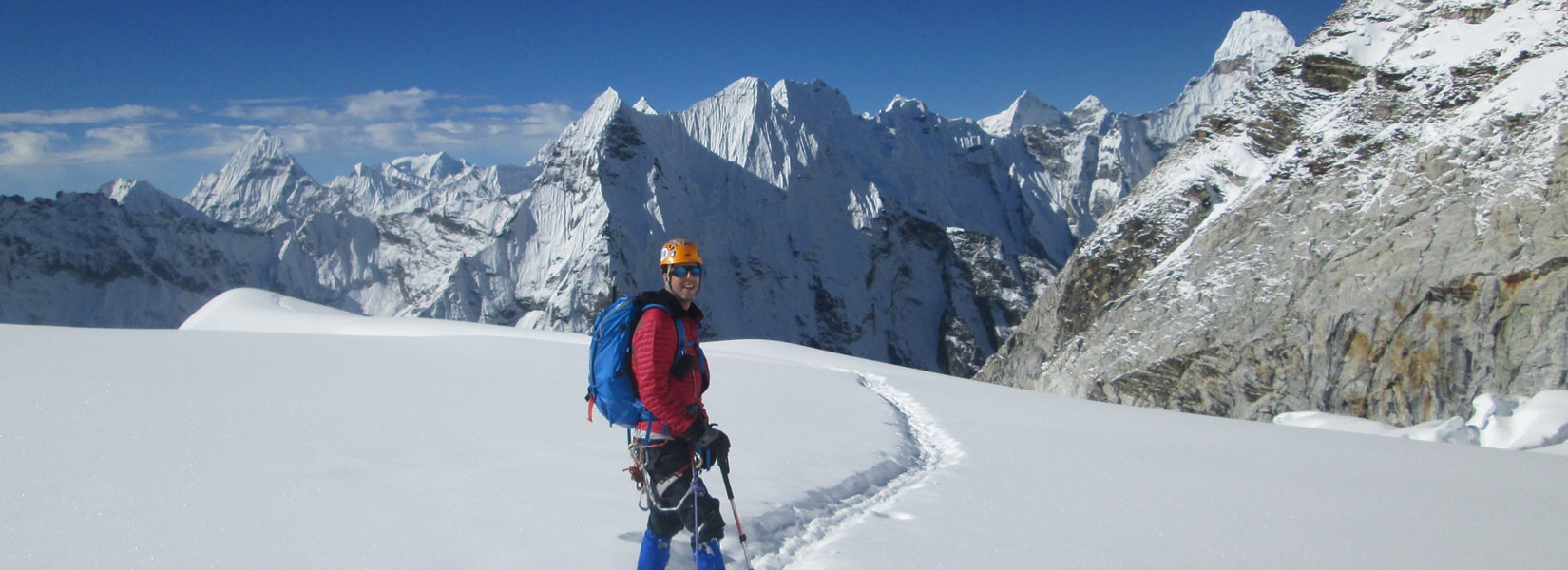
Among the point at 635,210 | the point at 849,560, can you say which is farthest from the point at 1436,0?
the point at 635,210

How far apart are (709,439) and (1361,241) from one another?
1165 inches

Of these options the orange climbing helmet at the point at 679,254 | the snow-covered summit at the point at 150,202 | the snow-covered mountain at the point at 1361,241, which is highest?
the snow-covered summit at the point at 150,202

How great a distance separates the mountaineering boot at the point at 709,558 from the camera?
16.9ft

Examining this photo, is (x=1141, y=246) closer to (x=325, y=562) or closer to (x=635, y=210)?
(x=325, y=562)

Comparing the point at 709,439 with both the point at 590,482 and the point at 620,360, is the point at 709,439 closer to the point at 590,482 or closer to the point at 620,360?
the point at 620,360

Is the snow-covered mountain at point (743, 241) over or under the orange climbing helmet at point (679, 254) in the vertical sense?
over

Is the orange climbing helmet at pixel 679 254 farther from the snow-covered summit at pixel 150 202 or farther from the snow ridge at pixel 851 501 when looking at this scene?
the snow-covered summit at pixel 150 202

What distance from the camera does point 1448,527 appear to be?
6984 millimetres

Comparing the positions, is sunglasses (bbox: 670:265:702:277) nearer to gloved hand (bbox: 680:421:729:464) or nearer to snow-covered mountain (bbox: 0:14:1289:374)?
gloved hand (bbox: 680:421:729:464)

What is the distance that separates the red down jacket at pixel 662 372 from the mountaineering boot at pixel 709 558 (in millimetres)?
772

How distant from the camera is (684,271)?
534 cm

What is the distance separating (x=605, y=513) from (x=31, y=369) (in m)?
8.58

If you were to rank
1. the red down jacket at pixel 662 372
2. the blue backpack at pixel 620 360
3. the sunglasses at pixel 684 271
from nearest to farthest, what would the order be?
the red down jacket at pixel 662 372 < the blue backpack at pixel 620 360 < the sunglasses at pixel 684 271

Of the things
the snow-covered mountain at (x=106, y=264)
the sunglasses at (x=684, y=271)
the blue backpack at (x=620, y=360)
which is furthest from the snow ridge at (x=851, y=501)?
the snow-covered mountain at (x=106, y=264)
